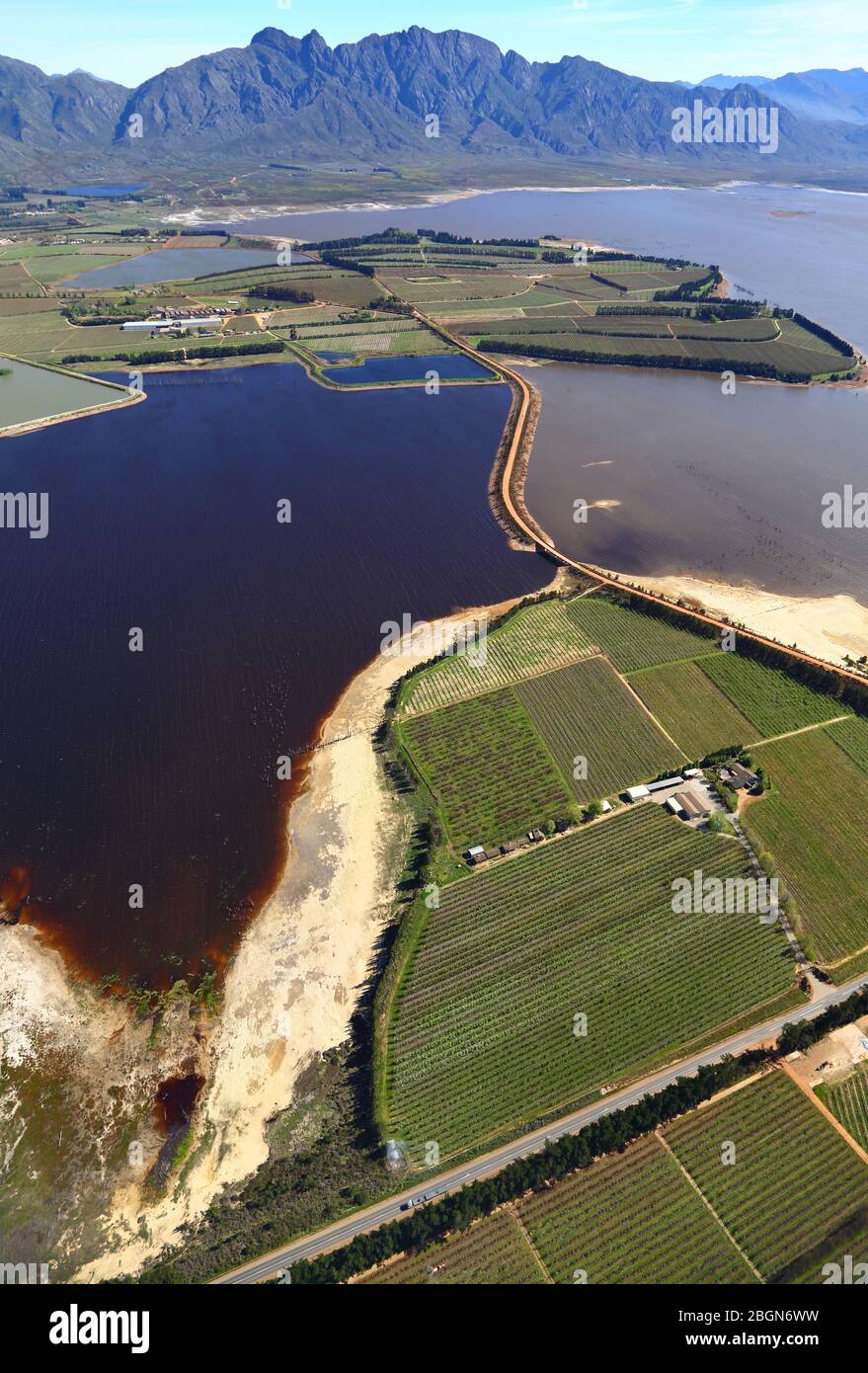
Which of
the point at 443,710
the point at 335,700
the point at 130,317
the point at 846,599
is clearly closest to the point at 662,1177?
the point at 443,710

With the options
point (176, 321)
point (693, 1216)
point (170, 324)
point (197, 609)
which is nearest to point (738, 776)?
point (693, 1216)

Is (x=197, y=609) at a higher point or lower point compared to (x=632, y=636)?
higher

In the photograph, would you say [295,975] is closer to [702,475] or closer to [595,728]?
[595,728]

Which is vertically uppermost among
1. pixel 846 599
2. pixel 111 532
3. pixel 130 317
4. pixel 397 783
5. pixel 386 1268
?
pixel 130 317

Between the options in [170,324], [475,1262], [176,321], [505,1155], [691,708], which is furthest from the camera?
[176,321]

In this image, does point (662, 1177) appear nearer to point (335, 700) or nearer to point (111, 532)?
point (335, 700)

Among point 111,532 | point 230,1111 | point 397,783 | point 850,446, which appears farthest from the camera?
point 850,446

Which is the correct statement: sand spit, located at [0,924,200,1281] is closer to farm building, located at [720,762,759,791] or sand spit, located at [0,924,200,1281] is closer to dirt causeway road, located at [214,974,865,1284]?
dirt causeway road, located at [214,974,865,1284]
